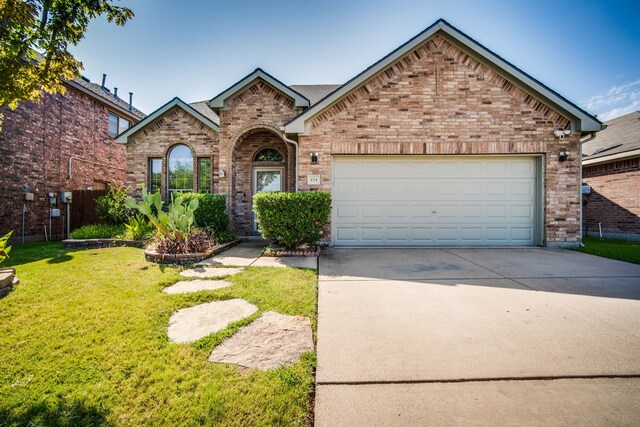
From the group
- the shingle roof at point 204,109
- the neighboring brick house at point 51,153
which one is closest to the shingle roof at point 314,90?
the shingle roof at point 204,109

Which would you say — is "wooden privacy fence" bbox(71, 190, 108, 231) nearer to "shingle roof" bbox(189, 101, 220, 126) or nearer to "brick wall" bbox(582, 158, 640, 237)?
"shingle roof" bbox(189, 101, 220, 126)

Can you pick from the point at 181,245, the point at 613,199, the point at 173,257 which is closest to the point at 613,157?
the point at 613,199

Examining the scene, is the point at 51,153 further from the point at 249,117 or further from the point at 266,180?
the point at 266,180

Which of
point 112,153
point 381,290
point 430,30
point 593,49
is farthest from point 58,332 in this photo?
point 112,153

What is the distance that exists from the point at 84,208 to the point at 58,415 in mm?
11785

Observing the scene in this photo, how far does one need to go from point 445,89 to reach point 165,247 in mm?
8177

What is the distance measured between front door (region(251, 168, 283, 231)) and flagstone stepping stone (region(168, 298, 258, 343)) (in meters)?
7.11

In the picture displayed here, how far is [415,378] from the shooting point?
1.96m

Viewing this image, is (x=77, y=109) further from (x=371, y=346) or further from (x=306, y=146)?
(x=371, y=346)

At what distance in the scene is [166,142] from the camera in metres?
10.2

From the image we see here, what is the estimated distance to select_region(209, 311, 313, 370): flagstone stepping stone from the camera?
2146mm

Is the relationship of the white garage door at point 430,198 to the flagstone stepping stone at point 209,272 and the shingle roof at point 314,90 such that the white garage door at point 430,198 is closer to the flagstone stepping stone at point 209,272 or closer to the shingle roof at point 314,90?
the flagstone stepping stone at point 209,272

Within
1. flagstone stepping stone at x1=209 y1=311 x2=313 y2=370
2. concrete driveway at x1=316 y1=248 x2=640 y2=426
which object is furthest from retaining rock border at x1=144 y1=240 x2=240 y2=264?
flagstone stepping stone at x1=209 y1=311 x2=313 y2=370

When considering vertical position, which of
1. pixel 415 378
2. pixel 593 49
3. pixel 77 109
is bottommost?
pixel 415 378
